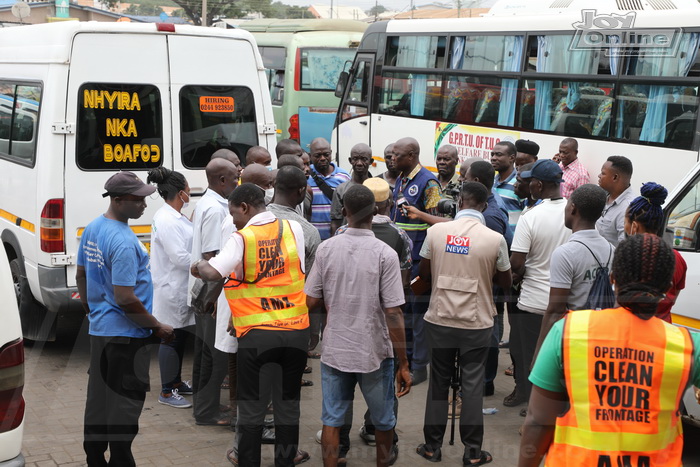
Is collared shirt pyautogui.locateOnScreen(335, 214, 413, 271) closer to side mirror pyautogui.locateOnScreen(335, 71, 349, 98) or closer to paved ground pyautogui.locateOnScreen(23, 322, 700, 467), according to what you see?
paved ground pyautogui.locateOnScreen(23, 322, 700, 467)

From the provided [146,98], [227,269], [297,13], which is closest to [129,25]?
[146,98]

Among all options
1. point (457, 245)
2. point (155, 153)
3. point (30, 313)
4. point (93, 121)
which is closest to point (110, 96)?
point (93, 121)

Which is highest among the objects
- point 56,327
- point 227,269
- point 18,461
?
point 227,269

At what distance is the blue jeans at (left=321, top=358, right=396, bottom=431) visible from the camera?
4594 mm

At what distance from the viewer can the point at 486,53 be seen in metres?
11.7

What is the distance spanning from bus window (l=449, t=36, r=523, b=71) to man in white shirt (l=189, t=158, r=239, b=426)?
636 centimetres

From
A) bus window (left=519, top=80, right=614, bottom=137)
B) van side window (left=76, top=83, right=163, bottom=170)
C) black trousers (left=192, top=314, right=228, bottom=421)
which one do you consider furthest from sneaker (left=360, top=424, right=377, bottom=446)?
bus window (left=519, top=80, right=614, bottom=137)

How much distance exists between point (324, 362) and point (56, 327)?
4.35 m

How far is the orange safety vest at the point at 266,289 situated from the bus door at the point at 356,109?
33.0 ft

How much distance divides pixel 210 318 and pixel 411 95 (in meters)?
8.35

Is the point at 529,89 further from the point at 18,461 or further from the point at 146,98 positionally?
the point at 18,461

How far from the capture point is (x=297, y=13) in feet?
233

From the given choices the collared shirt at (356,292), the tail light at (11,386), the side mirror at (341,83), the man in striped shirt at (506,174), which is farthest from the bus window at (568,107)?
the tail light at (11,386)

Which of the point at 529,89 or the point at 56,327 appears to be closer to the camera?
the point at 56,327
